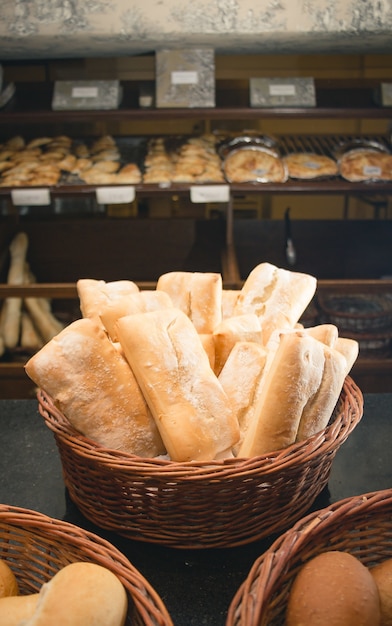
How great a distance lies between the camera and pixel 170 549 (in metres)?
1.12

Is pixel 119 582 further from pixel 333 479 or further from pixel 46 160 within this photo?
pixel 46 160

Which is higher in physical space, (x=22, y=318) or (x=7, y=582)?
(x=7, y=582)

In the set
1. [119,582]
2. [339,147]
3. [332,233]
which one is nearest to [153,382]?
[119,582]

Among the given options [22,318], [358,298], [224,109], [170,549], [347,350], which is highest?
[224,109]

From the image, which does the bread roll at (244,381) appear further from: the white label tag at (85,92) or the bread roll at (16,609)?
the white label tag at (85,92)

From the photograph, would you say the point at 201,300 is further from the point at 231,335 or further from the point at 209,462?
Result: the point at 209,462

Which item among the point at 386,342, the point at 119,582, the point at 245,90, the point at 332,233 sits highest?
the point at 245,90

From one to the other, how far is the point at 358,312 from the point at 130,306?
1860mm

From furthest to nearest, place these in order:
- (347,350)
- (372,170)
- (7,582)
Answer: (372,170)
(347,350)
(7,582)

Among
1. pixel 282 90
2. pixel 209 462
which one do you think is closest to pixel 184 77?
pixel 282 90

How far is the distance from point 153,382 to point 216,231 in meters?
2.29

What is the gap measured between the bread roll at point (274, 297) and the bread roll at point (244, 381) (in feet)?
0.68

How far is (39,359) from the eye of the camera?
111cm

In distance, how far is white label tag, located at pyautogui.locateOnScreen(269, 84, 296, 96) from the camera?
2.70m
